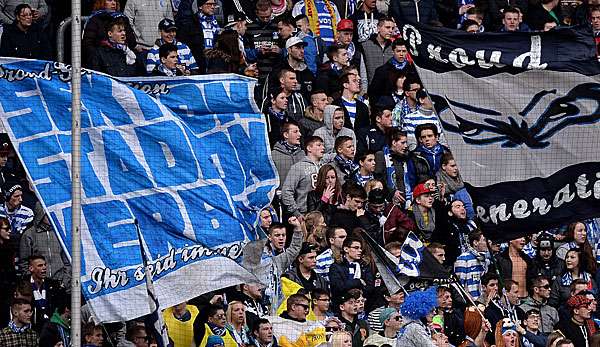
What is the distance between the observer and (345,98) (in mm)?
19328

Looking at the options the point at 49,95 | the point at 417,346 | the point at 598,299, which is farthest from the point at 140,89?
the point at 598,299

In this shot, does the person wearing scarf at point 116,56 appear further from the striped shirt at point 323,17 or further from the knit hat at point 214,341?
the knit hat at point 214,341

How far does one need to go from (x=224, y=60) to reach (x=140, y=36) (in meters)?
0.83

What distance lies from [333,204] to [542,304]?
211 centimetres

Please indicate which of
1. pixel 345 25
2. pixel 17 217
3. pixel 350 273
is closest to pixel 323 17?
pixel 345 25

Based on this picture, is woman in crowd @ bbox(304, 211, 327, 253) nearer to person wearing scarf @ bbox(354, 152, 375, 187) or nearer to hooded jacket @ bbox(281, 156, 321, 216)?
hooded jacket @ bbox(281, 156, 321, 216)

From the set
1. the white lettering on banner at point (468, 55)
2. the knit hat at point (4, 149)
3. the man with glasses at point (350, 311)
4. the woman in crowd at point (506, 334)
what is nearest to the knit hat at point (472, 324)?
the woman in crowd at point (506, 334)

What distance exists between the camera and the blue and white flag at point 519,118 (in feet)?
49.0

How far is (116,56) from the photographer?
1753 centimetres

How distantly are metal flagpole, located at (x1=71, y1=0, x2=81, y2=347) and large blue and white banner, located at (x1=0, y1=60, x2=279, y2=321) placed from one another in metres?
0.73

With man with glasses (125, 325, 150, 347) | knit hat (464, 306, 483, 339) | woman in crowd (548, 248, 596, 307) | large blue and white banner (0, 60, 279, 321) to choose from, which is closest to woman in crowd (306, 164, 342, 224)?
knit hat (464, 306, 483, 339)

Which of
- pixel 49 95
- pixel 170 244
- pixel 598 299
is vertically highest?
pixel 49 95

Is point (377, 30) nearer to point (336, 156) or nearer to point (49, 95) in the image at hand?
point (336, 156)

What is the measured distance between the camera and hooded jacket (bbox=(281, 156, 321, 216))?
17.6 meters
